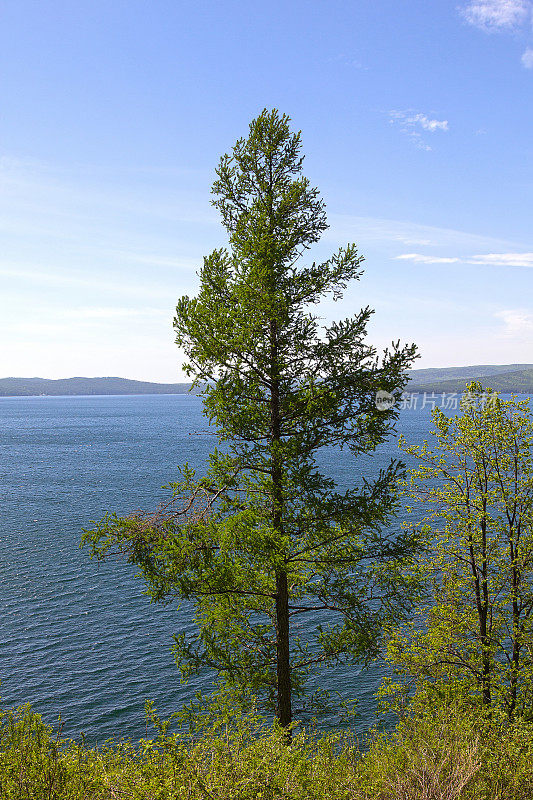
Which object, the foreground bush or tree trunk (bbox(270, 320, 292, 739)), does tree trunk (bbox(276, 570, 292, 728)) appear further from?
the foreground bush

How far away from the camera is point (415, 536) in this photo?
40.4 feet

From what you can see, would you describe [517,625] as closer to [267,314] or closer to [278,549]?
[278,549]

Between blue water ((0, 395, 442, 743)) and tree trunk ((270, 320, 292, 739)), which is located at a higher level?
tree trunk ((270, 320, 292, 739))

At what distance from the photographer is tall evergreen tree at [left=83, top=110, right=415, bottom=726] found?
11.4 m

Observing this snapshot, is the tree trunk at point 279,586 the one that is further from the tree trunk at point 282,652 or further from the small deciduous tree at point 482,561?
the small deciduous tree at point 482,561

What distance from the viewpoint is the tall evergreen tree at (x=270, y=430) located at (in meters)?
11.4

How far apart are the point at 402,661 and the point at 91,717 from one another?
49.8ft

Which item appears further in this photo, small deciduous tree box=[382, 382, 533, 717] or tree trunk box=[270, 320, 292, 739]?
small deciduous tree box=[382, 382, 533, 717]

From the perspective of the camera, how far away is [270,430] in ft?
41.1

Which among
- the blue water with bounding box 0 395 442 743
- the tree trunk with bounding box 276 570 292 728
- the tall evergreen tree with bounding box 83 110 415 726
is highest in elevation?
the tall evergreen tree with bounding box 83 110 415 726

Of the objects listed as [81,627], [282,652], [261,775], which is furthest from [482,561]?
[81,627]

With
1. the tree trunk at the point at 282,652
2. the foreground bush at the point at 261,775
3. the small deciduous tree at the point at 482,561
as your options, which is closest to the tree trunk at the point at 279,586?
the tree trunk at the point at 282,652

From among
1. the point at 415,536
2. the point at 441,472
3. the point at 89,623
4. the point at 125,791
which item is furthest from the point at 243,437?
the point at 89,623

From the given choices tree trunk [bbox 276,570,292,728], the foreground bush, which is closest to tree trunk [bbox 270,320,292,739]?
tree trunk [bbox 276,570,292,728]
